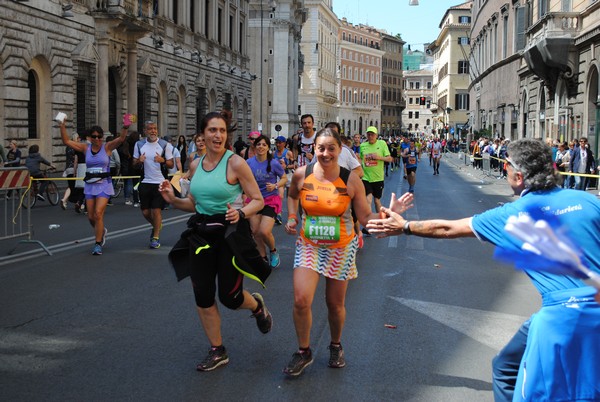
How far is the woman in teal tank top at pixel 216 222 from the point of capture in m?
5.70

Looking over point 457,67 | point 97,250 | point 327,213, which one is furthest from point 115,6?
point 457,67

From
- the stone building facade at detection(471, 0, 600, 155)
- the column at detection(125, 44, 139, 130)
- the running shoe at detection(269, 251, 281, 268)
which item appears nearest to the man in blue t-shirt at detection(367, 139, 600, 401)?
the running shoe at detection(269, 251, 281, 268)

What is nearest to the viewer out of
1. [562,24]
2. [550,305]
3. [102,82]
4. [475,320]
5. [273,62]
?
[550,305]

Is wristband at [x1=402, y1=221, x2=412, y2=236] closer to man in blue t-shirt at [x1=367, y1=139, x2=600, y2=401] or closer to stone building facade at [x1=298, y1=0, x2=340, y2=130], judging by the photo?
man in blue t-shirt at [x1=367, y1=139, x2=600, y2=401]

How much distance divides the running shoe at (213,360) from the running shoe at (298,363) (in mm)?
474

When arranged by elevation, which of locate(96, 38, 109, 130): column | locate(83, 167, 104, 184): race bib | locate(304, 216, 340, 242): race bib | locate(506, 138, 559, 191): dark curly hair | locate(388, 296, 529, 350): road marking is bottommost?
locate(388, 296, 529, 350): road marking

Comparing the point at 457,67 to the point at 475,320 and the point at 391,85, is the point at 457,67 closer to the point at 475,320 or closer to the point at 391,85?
the point at 391,85

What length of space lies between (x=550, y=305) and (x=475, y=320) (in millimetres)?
4112

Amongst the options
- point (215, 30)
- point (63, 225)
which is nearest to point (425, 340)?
point (63, 225)

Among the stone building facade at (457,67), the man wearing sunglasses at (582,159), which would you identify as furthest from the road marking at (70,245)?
the stone building facade at (457,67)

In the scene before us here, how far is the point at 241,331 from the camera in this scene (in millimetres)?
6926

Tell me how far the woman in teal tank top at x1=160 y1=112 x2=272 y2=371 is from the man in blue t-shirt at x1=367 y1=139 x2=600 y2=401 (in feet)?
7.50

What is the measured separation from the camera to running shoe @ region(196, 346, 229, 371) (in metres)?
5.75

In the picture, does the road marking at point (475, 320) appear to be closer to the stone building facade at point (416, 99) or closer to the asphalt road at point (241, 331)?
the asphalt road at point (241, 331)
